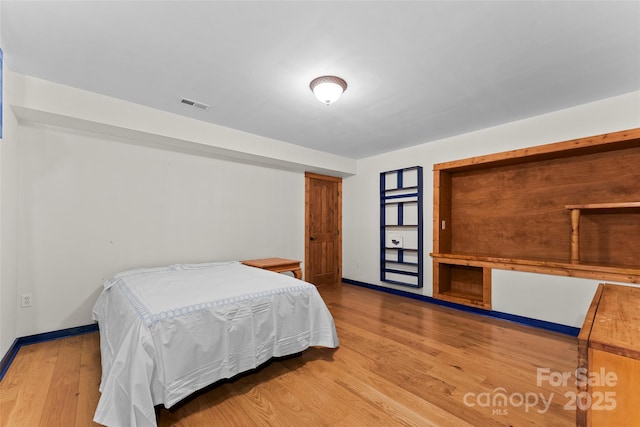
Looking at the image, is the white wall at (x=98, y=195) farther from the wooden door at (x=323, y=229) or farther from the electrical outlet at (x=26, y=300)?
the wooden door at (x=323, y=229)

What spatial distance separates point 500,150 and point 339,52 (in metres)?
2.62

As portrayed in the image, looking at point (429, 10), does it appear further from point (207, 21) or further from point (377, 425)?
point (377, 425)

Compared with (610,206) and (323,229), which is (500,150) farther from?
(323,229)

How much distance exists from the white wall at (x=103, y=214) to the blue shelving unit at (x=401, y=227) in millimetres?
2315

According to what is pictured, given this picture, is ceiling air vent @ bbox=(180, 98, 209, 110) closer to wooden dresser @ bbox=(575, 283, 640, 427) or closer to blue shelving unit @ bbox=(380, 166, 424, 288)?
blue shelving unit @ bbox=(380, 166, 424, 288)

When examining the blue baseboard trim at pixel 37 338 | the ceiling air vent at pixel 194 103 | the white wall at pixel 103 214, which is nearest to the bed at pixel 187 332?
the blue baseboard trim at pixel 37 338

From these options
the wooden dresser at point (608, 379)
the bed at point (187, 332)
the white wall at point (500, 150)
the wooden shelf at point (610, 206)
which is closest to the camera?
the wooden dresser at point (608, 379)

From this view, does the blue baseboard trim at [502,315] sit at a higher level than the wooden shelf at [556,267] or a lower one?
lower

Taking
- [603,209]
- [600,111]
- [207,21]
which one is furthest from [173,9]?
[603,209]

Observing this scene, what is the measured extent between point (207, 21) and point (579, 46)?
8.38 ft

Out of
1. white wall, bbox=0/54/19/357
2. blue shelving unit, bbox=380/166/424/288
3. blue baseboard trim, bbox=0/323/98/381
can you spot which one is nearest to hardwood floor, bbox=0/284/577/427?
blue baseboard trim, bbox=0/323/98/381

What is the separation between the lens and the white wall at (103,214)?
2688 mm

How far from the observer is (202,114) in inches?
126

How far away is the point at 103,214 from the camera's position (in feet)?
9.94
